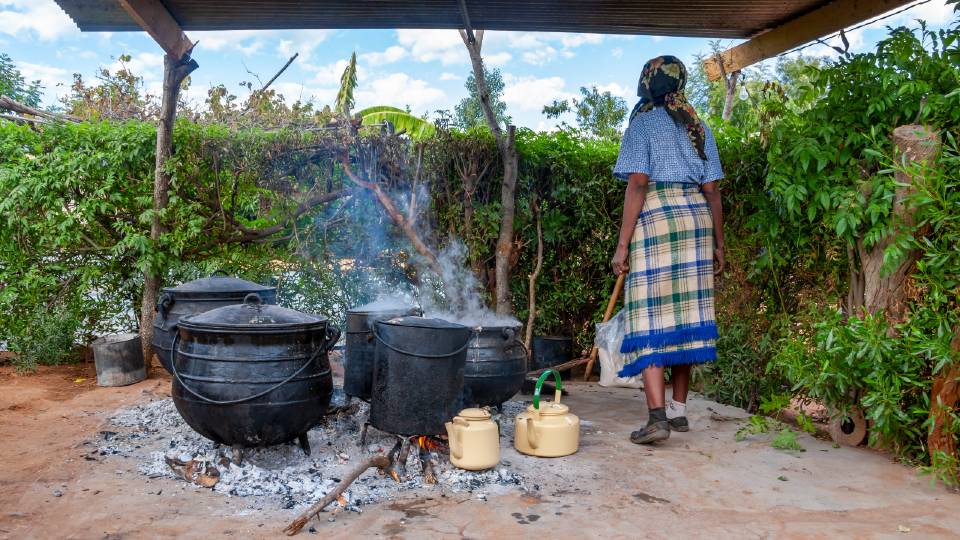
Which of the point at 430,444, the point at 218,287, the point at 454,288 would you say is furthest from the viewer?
the point at 454,288

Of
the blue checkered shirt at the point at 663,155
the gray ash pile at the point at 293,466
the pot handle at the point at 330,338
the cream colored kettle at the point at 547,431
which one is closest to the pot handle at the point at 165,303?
the gray ash pile at the point at 293,466

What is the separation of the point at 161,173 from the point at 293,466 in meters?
3.48

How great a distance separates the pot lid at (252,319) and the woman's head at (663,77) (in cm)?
247

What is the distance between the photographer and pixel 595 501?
10.3 feet

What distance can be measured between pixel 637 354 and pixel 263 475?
233 centimetres

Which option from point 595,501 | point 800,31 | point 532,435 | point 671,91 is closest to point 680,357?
point 532,435

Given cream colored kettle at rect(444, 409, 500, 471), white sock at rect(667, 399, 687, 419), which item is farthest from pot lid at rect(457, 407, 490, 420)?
white sock at rect(667, 399, 687, 419)

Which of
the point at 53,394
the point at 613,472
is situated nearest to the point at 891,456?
the point at 613,472

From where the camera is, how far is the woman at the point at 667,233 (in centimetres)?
405

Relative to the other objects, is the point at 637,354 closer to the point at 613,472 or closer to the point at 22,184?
the point at 613,472

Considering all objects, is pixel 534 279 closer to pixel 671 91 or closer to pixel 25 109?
pixel 671 91

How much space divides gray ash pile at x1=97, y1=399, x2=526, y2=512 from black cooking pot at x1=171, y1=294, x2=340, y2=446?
0.61 feet

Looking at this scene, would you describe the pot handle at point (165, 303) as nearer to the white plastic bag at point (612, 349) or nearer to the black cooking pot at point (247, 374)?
the black cooking pot at point (247, 374)

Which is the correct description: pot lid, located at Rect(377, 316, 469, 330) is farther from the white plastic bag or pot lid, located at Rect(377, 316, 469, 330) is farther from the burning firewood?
the white plastic bag
